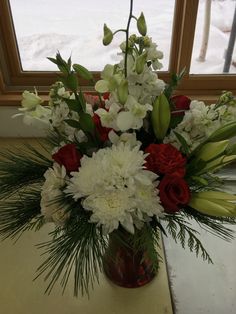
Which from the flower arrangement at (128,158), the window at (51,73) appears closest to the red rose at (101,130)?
the flower arrangement at (128,158)

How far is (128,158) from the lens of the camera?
1.76 ft

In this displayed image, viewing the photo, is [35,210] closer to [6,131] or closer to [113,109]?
[113,109]

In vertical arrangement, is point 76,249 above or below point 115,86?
below

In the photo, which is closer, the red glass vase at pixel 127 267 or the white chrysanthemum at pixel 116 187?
the white chrysanthemum at pixel 116 187

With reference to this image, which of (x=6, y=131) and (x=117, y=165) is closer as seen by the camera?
(x=117, y=165)

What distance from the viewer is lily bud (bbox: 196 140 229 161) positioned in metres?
0.56

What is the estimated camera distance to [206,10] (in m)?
1.13

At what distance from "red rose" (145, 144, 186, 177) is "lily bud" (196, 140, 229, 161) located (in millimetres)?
39

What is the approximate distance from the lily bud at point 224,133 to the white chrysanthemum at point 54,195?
0.24 metres

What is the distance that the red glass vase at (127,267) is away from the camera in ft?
2.48

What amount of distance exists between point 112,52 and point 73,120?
71 centimetres

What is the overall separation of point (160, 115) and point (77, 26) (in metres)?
0.74

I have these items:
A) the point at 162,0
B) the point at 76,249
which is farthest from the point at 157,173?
the point at 162,0

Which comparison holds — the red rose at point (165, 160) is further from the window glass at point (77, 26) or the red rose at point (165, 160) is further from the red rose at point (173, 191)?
the window glass at point (77, 26)
